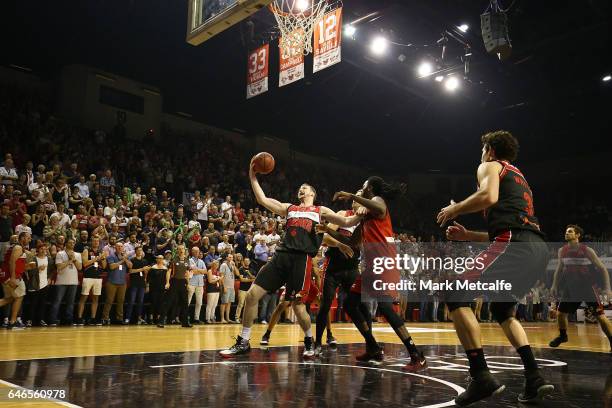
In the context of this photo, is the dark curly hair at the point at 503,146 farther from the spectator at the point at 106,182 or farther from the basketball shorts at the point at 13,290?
the spectator at the point at 106,182

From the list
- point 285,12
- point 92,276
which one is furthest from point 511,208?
point 92,276

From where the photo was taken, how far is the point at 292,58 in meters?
11.8

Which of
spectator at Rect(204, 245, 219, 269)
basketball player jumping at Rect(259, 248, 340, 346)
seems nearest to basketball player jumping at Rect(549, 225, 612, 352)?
basketball player jumping at Rect(259, 248, 340, 346)

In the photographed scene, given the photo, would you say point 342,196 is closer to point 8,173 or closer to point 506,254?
point 506,254

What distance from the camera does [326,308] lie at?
6.05 m

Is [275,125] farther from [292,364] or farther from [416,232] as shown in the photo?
[292,364]

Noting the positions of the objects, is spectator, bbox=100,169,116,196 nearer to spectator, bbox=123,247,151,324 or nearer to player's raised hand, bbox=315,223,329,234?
spectator, bbox=123,247,151,324

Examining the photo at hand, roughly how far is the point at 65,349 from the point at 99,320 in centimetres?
595

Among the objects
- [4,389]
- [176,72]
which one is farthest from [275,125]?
[4,389]

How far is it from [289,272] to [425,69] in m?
11.9

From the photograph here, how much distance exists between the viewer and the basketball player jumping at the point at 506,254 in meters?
3.35

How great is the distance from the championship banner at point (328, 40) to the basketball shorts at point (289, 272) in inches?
267

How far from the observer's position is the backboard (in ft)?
22.8

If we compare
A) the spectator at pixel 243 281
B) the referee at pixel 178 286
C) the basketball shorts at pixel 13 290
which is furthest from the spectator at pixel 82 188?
the spectator at pixel 243 281
